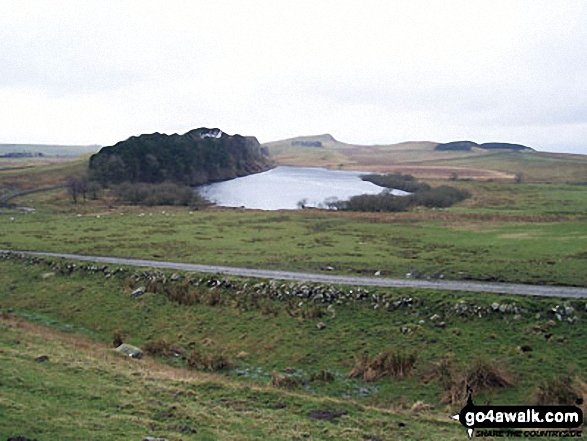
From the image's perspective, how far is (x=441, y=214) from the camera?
7244 cm

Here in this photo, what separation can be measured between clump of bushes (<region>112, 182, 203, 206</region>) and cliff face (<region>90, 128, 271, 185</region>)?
27.5 metres

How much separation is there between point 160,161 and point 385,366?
134 metres

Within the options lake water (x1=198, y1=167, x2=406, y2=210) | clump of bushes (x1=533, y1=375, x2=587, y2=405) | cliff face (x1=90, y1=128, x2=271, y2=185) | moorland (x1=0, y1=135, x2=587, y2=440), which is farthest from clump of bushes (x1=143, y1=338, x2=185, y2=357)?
cliff face (x1=90, y1=128, x2=271, y2=185)

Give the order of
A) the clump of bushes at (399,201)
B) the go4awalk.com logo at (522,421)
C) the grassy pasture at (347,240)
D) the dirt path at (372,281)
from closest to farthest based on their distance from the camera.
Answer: the go4awalk.com logo at (522,421) < the dirt path at (372,281) < the grassy pasture at (347,240) < the clump of bushes at (399,201)

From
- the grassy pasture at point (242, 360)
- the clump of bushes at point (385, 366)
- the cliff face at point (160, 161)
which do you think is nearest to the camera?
the grassy pasture at point (242, 360)

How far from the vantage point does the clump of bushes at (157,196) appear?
98875 mm

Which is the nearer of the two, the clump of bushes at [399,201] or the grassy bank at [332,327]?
the grassy bank at [332,327]

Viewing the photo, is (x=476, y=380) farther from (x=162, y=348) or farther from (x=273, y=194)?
(x=273, y=194)

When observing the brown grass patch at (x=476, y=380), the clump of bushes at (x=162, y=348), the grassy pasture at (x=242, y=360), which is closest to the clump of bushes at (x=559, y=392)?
the grassy pasture at (x=242, y=360)

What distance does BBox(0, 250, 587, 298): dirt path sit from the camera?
2878 centimetres

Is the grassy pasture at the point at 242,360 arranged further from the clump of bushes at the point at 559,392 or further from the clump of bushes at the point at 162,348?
the clump of bushes at the point at 162,348

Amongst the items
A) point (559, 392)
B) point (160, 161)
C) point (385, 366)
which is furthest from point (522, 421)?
point (160, 161)

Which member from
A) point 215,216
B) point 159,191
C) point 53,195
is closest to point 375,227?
point 215,216

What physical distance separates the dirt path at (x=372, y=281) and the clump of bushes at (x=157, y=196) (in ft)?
188
